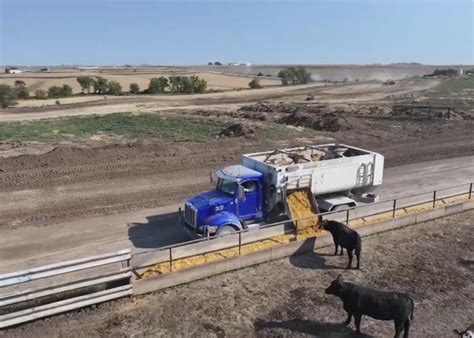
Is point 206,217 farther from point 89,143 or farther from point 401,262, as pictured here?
point 89,143

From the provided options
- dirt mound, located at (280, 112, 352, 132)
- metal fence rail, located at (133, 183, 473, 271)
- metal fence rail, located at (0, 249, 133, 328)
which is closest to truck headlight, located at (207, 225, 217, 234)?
metal fence rail, located at (133, 183, 473, 271)

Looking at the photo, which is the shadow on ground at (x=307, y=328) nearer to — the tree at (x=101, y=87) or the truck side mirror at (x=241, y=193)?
the truck side mirror at (x=241, y=193)

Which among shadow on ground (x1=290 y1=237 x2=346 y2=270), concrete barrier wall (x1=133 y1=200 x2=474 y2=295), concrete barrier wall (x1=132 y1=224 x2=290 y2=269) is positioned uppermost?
concrete barrier wall (x1=132 y1=224 x2=290 y2=269)

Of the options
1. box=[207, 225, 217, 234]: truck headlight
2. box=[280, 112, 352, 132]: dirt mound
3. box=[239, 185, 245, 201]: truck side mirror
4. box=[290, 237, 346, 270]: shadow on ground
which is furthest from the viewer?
box=[280, 112, 352, 132]: dirt mound

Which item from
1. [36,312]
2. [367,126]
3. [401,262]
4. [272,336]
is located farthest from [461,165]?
[36,312]

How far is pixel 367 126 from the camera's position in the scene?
42281 millimetres

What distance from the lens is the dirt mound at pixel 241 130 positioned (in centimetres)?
3572

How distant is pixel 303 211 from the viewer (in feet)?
53.2

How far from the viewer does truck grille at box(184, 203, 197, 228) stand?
49.3 feet

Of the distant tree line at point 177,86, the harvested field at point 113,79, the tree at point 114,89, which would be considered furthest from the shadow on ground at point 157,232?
the harvested field at point 113,79

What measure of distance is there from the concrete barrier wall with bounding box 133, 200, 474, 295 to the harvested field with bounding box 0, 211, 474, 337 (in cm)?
19

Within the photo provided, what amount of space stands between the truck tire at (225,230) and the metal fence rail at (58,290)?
3601 mm

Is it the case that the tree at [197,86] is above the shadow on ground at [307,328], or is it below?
above

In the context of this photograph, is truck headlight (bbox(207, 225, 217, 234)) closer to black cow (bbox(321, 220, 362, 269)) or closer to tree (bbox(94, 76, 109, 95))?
black cow (bbox(321, 220, 362, 269))
